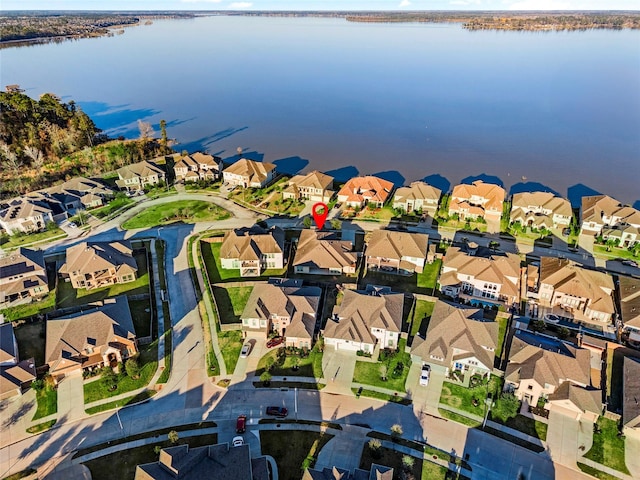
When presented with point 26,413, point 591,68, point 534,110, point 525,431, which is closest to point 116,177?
point 26,413

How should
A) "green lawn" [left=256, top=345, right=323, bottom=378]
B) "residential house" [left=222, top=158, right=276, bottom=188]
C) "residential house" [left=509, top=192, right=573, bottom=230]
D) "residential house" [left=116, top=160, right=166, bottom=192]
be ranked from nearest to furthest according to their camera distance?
"green lawn" [left=256, top=345, right=323, bottom=378]
"residential house" [left=509, top=192, right=573, bottom=230]
"residential house" [left=116, top=160, right=166, bottom=192]
"residential house" [left=222, top=158, right=276, bottom=188]

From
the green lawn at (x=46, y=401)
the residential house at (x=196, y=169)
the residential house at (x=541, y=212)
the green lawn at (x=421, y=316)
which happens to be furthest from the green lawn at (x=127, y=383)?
the residential house at (x=541, y=212)

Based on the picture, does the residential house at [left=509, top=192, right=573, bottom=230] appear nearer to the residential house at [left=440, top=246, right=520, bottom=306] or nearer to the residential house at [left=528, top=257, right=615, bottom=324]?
the residential house at [left=440, top=246, right=520, bottom=306]

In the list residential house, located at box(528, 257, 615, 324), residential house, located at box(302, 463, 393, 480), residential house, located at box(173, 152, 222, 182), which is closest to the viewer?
residential house, located at box(302, 463, 393, 480)

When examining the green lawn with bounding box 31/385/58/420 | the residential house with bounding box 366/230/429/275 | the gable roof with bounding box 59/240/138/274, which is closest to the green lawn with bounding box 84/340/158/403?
the green lawn with bounding box 31/385/58/420

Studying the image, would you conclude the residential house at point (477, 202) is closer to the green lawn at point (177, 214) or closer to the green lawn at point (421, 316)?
the green lawn at point (421, 316)
